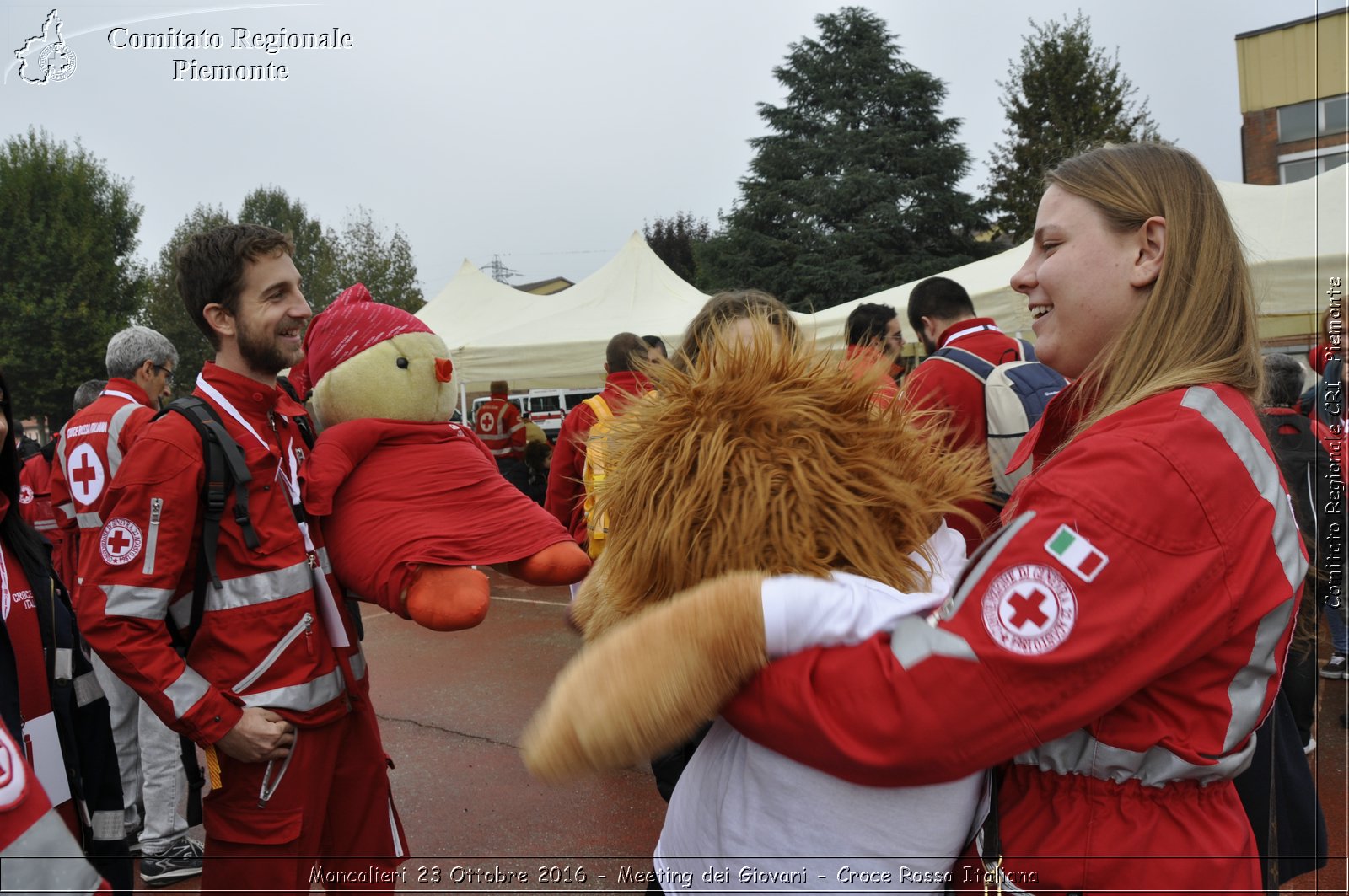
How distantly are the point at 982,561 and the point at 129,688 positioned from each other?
409 centimetres

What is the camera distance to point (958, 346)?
3.68 meters

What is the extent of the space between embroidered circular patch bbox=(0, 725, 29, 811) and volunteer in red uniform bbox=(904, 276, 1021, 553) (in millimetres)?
2105

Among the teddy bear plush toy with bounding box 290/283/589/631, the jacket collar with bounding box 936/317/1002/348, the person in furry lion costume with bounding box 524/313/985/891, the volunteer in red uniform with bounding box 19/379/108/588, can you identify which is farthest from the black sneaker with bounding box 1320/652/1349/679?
the volunteer in red uniform with bounding box 19/379/108/588

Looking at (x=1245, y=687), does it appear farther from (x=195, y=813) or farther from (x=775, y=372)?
(x=195, y=813)

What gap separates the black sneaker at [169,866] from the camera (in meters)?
3.94

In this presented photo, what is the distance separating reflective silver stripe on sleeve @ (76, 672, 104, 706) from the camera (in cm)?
243

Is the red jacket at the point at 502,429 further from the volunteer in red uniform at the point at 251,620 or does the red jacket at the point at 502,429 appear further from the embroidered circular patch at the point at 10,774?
the embroidered circular patch at the point at 10,774

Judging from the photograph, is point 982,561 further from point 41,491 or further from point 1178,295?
point 41,491

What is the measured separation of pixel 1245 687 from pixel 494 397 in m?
9.90

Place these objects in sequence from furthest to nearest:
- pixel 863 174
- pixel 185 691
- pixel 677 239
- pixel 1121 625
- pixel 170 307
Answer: pixel 677 239
pixel 863 174
pixel 170 307
pixel 185 691
pixel 1121 625

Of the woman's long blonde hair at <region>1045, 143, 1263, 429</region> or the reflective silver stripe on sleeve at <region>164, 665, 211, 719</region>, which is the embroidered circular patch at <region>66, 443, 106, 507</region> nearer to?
the reflective silver stripe on sleeve at <region>164, 665, 211, 719</region>

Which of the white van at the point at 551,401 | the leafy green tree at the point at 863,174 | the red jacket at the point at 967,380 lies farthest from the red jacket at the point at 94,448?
the white van at the point at 551,401

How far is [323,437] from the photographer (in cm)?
243

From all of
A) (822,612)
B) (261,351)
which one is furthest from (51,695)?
(822,612)
